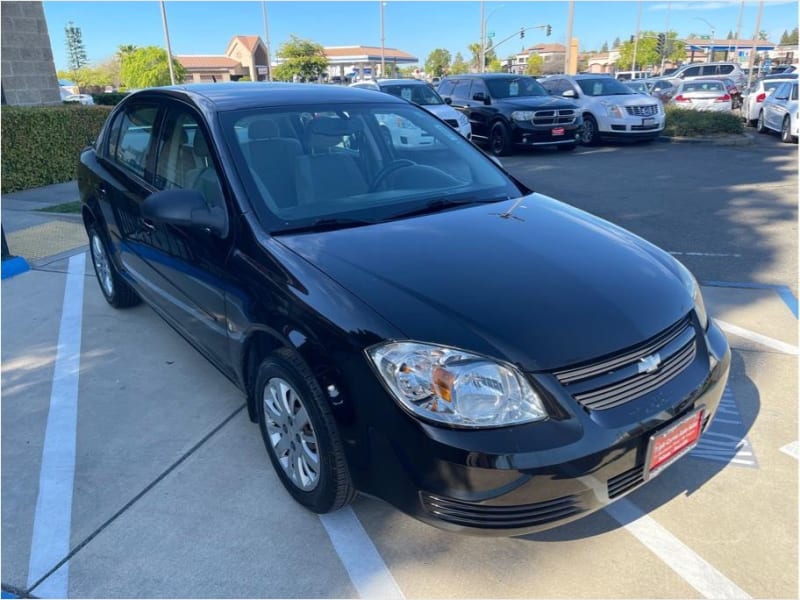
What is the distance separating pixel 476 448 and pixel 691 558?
3.64 feet

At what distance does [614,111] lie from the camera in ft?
47.3

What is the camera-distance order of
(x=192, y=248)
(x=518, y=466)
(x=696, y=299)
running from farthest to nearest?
(x=192, y=248)
(x=696, y=299)
(x=518, y=466)

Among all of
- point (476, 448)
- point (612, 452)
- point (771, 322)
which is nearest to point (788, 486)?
point (612, 452)

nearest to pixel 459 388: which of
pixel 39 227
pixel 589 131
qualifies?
pixel 39 227

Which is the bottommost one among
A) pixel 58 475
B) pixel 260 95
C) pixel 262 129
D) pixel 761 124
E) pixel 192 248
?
pixel 58 475

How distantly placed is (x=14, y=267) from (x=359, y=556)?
5.20 metres

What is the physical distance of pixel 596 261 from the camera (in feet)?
8.68

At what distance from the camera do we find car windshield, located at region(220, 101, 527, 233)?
295cm

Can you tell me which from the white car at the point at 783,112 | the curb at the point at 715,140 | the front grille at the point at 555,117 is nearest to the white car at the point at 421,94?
the front grille at the point at 555,117

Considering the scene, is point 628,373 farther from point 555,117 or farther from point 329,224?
point 555,117

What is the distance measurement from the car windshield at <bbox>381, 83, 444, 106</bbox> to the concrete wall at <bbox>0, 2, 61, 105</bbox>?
267 inches

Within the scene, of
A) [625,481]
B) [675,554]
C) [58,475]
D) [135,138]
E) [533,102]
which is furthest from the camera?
[533,102]

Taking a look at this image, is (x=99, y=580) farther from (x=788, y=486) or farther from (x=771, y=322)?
(x=771, y=322)

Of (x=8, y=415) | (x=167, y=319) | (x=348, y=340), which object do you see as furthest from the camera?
(x=167, y=319)
